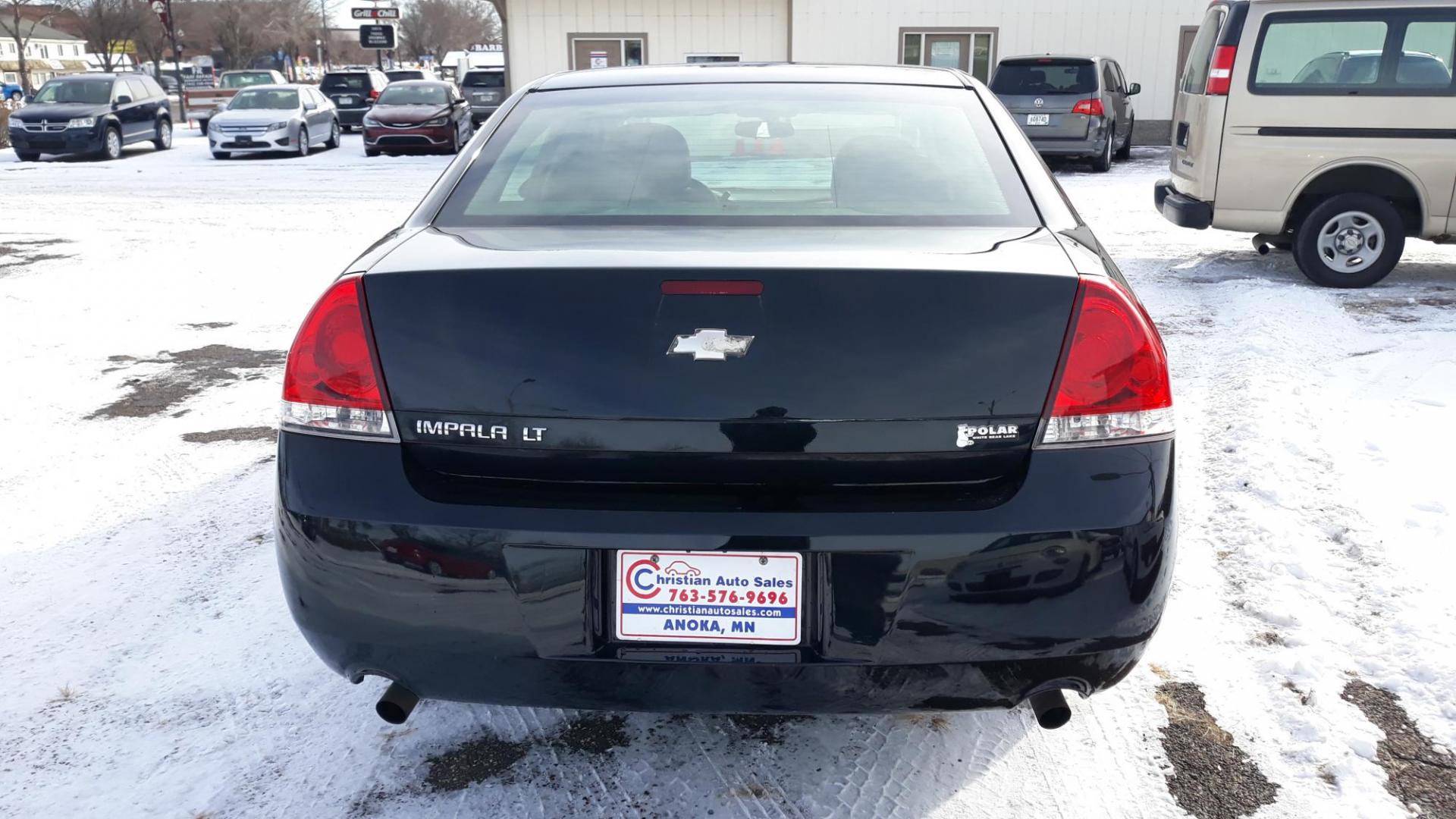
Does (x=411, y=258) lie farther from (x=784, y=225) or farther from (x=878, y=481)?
(x=878, y=481)

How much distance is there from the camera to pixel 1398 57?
26.1ft

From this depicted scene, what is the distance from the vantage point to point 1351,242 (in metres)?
8.16

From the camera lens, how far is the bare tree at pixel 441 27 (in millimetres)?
84750

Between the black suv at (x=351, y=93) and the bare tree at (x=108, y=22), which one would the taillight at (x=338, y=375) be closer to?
the black suv at (x=351, y=93)

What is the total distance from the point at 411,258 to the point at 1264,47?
766cm

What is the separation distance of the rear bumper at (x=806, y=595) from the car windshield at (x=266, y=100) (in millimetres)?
22093

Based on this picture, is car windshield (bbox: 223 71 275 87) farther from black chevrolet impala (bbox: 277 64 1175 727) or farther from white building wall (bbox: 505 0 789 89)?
black chevrolet impala (bbox: 277 64 1175 727)

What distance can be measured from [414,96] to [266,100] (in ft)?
9.56

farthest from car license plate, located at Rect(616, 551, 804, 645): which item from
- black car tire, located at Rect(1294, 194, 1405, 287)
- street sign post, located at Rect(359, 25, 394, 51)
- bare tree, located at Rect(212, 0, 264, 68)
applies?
bare tree, located at Rect(212, 0, 264, 68)

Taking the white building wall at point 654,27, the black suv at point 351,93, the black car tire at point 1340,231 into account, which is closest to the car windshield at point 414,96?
the white building wall at point 654,27

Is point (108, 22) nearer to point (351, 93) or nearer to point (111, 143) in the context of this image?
point (351, 93)

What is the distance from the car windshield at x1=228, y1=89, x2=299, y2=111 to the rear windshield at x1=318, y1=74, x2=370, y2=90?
846cm

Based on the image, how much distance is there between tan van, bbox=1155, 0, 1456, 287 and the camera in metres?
7.90

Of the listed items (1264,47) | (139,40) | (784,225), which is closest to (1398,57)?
(1264,47)
